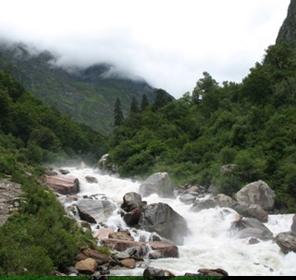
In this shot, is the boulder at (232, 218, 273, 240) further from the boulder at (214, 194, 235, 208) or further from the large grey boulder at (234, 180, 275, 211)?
the large grey boulder at (234, 180, 275, 211)

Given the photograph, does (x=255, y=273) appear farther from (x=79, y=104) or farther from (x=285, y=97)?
(x=79, y=104)

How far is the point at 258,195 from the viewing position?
29.4 metres

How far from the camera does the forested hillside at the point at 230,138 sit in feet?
110

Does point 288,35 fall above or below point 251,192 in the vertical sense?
above

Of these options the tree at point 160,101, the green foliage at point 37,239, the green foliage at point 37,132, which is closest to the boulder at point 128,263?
the green foliage at point 37,239

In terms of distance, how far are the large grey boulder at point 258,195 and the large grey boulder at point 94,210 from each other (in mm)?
10295

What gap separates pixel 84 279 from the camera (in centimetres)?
1229

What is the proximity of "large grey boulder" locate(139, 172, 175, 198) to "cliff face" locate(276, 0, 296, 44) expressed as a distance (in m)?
68.4

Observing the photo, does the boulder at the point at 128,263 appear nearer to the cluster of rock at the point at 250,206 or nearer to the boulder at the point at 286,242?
the cluster of rock at the point at 250,206

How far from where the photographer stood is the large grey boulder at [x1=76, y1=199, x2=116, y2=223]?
25.5 meters

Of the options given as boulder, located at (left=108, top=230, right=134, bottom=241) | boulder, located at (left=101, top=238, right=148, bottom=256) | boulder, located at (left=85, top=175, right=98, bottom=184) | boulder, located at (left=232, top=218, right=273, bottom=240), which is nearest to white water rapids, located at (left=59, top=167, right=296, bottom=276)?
boulder, located at (left=232, top=218, right=273, bottom=240)

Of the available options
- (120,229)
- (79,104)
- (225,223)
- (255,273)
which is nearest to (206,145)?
(225,223)

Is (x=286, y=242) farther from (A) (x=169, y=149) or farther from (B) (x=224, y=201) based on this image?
(A) (x=169, y=149)

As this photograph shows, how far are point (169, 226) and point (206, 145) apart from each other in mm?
21098
